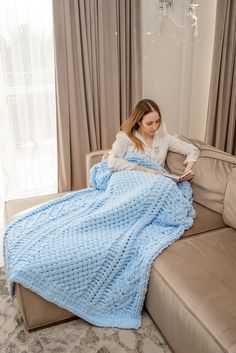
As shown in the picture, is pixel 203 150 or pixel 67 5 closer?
pixel 203 150

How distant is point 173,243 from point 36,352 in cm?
84

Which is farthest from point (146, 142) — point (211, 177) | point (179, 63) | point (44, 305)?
point (179, 63)

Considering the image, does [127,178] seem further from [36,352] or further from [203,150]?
[36,352]

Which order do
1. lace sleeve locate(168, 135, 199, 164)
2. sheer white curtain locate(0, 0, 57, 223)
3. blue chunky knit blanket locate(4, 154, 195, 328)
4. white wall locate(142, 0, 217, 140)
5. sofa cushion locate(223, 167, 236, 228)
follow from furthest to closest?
white wall locate(142, 0, 217, 140) → sheer white curtain locate(0, 0, 57, 223) → lace sleeve locate(168, 135, 199, 164) → sofa cushion locate(223, 167, 236, 228) → blue chunky knit blanket locate(4, 154, 195, 328)

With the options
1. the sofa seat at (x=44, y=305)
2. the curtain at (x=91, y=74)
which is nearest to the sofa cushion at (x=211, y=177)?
the sofa seat at (x=44, y=305)

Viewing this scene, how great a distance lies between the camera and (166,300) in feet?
4.77

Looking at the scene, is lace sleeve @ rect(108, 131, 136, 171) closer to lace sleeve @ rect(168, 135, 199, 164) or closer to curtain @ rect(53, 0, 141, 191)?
lace sleeve @ rect(168, 135, 199, 164)

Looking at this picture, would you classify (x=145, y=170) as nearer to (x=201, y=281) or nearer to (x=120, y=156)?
(x=120, y=156)

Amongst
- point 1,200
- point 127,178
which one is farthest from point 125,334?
point 1,200

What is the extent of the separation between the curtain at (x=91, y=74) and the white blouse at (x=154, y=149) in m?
0.70

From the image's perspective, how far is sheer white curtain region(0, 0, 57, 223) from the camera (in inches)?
99.6

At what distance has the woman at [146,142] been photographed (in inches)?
85.0

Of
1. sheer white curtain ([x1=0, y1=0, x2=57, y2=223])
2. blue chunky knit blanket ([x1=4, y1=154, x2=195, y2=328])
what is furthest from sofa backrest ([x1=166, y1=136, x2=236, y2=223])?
sheer white curtain ([x1=0, y1=0, x2=57, y2=223])

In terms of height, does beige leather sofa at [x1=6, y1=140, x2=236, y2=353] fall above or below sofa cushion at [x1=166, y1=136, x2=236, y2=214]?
below
